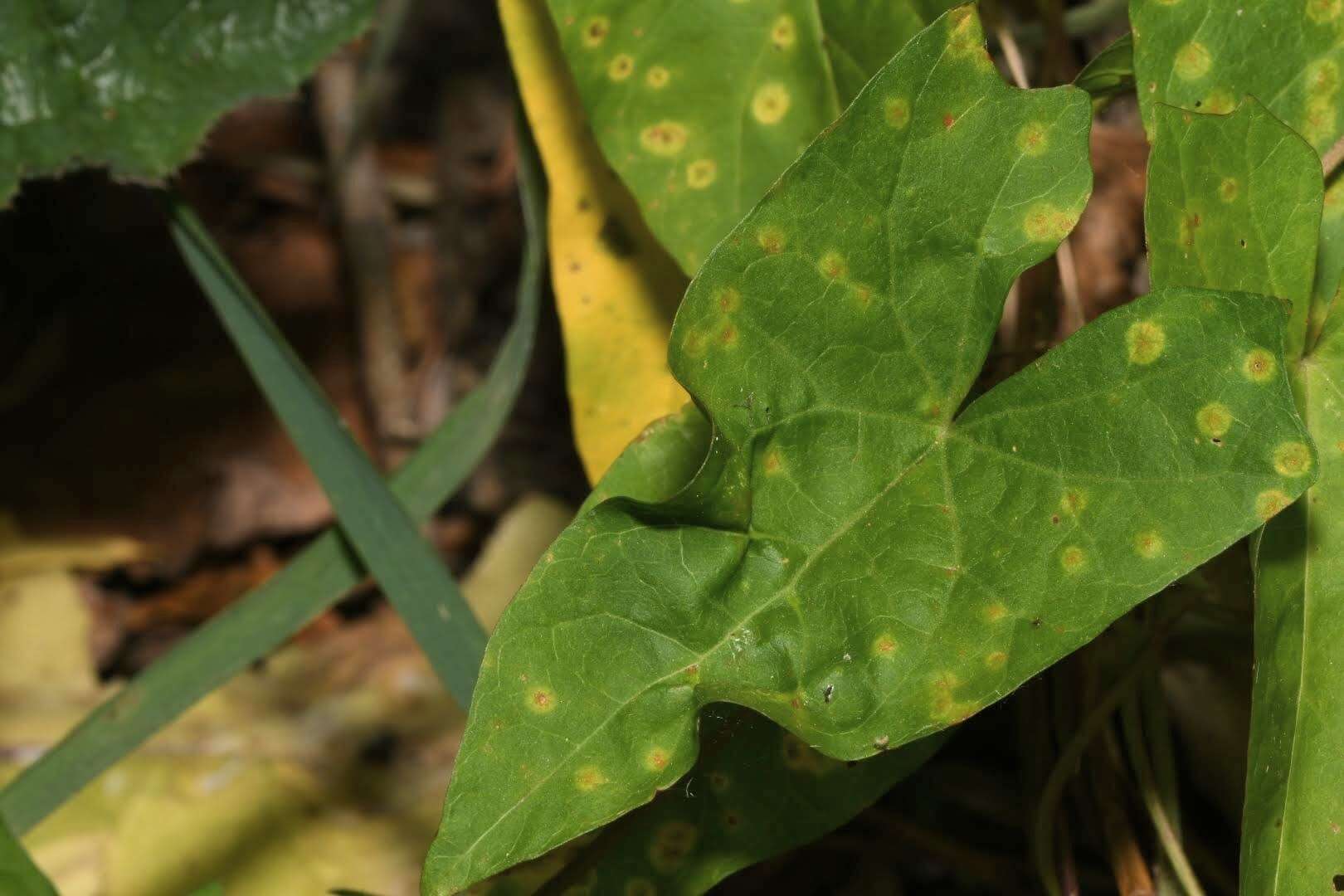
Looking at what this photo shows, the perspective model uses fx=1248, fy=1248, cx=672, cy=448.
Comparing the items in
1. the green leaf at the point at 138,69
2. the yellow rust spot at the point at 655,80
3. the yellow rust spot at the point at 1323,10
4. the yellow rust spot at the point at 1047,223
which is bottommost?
the yellow rust spot at the point at 1047,223

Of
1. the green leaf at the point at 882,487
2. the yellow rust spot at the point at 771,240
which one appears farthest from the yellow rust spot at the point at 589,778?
the yellow rust spot at the point at 771,240

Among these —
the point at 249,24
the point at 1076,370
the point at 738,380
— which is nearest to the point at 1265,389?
the point at 1076,370

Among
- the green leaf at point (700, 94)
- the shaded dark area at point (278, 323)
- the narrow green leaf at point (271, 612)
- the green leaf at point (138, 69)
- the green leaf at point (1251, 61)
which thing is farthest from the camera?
the shaded dark area at point (278, 323)

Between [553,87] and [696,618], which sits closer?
[696,618]

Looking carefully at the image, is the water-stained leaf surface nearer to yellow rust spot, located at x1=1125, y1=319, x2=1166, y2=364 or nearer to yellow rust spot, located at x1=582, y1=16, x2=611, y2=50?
yellow rust spot, located at x1=1125, y1=319, x2=1166, y2=364

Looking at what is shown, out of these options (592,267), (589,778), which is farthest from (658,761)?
(592,267)

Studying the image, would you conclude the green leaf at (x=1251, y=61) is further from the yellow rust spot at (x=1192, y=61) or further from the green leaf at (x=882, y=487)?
the green leaf at (x=882, y=487)

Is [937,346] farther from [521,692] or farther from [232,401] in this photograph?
[232,401]
